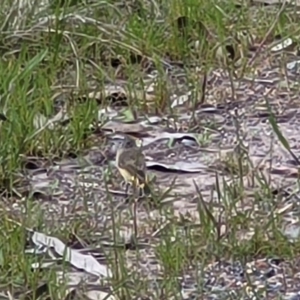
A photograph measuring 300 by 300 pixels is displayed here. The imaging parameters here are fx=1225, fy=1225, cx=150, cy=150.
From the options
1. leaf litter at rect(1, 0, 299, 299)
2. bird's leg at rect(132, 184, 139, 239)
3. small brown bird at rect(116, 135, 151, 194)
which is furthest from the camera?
small brown bird at rect(116, 135, 151, 194)

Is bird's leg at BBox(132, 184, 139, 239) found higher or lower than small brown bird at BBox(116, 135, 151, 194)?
lower

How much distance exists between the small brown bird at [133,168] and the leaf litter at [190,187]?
0.07 m

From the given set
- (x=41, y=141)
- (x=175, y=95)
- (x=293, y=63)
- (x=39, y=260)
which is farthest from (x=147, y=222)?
(x=293, y=63)

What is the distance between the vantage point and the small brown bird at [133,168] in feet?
12.2

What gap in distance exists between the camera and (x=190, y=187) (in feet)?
12.7

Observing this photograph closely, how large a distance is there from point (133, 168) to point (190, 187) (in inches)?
9.5

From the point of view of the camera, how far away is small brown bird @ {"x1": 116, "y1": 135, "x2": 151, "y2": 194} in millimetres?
3721

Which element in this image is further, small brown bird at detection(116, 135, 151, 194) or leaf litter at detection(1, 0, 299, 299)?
small brown bird at detection(116, 135, 151, 194)

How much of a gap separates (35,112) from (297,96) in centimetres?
100

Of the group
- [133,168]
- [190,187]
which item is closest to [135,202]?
[133,168]

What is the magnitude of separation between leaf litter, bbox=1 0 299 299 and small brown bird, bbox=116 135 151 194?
2.8 inches

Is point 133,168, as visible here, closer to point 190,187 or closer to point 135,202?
point 135,202

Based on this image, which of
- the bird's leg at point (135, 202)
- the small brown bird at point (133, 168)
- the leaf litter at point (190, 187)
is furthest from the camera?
the small brown bird at point (133, 168)

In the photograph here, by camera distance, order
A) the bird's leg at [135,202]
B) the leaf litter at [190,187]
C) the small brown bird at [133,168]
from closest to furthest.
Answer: the leaf litter at [190,187]
the bird's leg at [135,202]
the small brown bird at [133,168]
